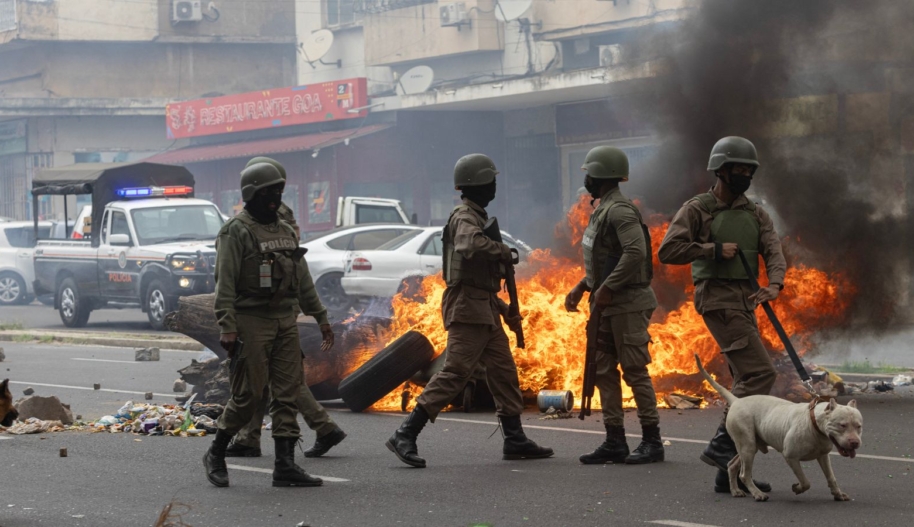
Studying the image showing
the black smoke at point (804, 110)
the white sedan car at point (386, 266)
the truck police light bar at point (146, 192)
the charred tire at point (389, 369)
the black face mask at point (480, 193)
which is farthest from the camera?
the truck police light bar at point (146, 192)

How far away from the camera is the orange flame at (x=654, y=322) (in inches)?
402

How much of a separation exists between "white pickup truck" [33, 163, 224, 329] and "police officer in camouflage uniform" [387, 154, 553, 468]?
37.6 feet

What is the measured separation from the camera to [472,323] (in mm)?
7426

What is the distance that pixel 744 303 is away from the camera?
6.51m

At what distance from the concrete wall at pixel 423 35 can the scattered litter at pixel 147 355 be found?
72.0ft

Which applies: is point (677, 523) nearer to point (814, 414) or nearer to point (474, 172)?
point (814, 414)

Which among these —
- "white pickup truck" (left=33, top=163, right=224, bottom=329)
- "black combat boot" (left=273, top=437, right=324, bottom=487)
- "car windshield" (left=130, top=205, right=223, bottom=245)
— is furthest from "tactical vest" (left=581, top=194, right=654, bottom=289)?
"car windshield" (left=130, top=205, right=223, bottom=245)

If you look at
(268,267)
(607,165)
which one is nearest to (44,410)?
(268,267)

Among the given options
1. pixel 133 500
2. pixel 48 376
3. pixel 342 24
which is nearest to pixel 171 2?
pixel 342 24

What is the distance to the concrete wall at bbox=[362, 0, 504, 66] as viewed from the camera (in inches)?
1403

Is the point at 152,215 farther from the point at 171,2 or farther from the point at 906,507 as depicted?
the point at 171,2

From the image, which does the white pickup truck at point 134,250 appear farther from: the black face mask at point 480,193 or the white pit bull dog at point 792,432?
the white pit bull dog at point 792,432

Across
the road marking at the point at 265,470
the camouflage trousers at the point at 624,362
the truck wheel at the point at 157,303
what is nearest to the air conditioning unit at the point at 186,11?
the truck wheel at the point at 157,303

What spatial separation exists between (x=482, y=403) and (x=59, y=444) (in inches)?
132
